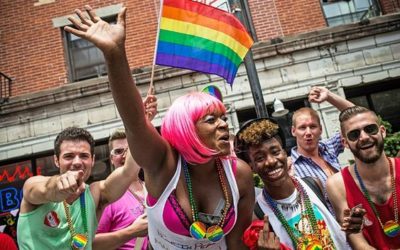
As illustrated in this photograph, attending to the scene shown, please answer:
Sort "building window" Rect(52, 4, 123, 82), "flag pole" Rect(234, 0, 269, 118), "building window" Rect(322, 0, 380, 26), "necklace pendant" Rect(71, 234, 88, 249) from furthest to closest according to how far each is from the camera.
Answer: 1. "building window" Rect(52, 4, 123, 82)
2. "building window" Rect(322, 0, 380, 26)
3. "flag pole" Rect(234, 0, 269, 118)
4. "necklace pendant" Rect(71, 234, 88, 249)

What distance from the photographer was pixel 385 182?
288cm

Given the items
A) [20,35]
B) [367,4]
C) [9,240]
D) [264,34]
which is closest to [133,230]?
[9,240]

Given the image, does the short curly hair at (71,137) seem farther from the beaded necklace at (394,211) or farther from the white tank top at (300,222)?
the beaded necklace at (394,211)

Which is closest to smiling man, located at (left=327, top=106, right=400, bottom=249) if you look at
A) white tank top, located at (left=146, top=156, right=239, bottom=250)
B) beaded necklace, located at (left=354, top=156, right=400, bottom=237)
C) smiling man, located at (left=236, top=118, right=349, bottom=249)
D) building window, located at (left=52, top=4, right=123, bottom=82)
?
Answer: beaded necklace, located at (left=354, top=156, right=400, bottom=237)

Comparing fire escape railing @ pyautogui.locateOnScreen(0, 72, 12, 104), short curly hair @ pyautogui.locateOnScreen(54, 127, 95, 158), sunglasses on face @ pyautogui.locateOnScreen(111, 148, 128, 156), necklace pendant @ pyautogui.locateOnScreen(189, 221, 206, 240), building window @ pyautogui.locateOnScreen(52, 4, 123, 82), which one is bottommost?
necklace pendant @ pyautogui.locateOnScreen(189, 221, 206, 240)

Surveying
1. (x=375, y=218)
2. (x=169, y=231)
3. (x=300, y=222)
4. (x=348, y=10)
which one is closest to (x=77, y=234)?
(x=169, y=231)

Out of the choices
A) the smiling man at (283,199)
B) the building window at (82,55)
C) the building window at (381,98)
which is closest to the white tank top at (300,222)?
the smiling man at (283,199)

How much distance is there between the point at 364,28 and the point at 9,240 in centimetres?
819

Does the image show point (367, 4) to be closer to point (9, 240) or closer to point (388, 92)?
point (388, 92)

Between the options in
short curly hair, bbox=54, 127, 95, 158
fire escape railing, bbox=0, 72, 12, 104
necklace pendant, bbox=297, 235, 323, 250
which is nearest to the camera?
necklace pendant, bbox=297, 235, 323, 250

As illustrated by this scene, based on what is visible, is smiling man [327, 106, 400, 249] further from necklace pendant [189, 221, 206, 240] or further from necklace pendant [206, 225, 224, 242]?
necklace pendant [189, 221, 206, 240]

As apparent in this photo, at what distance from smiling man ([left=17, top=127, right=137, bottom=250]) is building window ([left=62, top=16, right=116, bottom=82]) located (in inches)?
258

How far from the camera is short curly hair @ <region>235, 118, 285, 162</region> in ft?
8.98

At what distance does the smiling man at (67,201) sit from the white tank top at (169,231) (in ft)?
1.57
